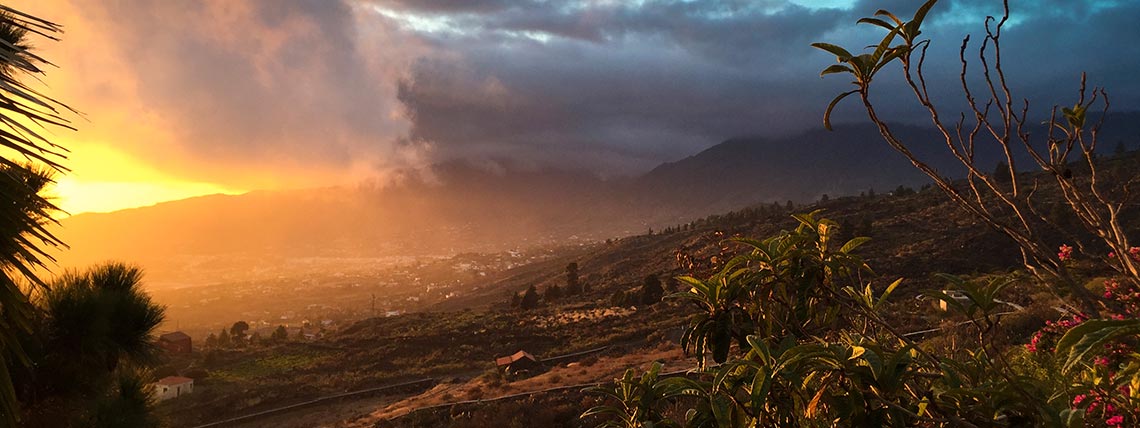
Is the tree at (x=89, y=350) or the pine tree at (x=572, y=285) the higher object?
the tree at (x=89, y=350)

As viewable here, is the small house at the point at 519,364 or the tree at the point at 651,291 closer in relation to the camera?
the small house at the point at 519,364

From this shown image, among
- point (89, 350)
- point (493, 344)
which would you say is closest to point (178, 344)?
point (493, 344)

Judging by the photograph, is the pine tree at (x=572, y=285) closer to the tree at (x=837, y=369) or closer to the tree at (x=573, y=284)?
the tree at (x=573, y=284)

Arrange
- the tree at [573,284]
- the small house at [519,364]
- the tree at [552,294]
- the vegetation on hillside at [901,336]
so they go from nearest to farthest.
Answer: the vegetation on hillside at [901,336], the small house at [519,364], the tree at [552,294], the tree at [573,284]

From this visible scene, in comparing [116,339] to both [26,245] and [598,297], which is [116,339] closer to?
[26,245]

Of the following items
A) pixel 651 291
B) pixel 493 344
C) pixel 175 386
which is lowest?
pixel 493 344

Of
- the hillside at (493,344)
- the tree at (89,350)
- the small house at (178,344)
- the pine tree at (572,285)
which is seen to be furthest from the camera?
the pine tree at (572,285)

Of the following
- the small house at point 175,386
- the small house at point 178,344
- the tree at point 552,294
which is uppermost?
the small house at point 178,344

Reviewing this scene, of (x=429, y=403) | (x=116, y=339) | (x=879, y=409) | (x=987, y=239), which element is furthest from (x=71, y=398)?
(x=987, y=239)

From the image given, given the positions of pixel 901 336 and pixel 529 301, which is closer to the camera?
pixel 901 336

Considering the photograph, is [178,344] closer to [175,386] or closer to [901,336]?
[175,386]

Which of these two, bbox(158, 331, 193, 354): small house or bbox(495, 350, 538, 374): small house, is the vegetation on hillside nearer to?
bbox(495, 350, 538, 374): small house

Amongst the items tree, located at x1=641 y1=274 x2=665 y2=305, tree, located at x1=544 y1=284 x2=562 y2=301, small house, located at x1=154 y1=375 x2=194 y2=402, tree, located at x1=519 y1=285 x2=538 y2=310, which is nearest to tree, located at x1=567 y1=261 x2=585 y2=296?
tree, located at x1=544 y1=284 x2=562 y2=301

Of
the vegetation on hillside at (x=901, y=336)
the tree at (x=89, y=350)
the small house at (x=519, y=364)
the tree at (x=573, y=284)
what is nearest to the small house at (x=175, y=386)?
the small house at (x=519, y=364)
